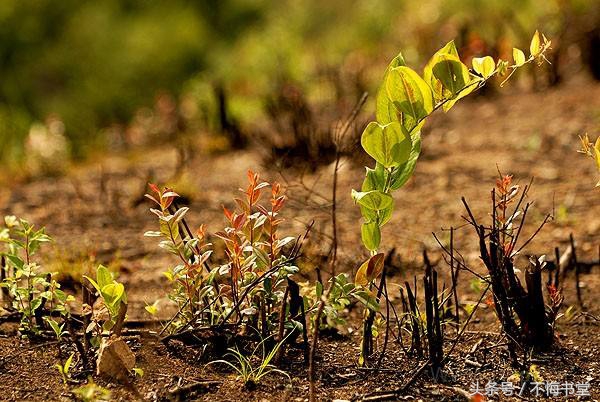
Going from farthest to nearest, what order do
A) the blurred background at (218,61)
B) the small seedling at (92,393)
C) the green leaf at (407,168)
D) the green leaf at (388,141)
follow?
the blurred background at (218,61) → the green leaf at (407,168) → the green leaf at (388,141) → the small seedling at (92,393)

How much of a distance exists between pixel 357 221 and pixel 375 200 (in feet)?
5.59

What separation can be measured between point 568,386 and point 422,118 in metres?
0.75

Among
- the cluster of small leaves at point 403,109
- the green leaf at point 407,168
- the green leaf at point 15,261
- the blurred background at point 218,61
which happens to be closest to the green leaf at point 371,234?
the cluster of small leaves at point 403,109

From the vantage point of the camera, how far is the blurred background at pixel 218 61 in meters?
6.00

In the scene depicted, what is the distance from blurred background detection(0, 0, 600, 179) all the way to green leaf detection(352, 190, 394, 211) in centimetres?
248

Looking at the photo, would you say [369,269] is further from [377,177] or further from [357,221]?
[357,221]

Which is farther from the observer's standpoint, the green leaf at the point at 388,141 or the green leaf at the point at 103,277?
the green leaf at the point at 103,277

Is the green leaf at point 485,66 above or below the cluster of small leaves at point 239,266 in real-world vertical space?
above

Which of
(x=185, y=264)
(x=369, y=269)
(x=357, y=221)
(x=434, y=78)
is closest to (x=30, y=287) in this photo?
(x=185, y=264)

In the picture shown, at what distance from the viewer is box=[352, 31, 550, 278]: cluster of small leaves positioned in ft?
6.93

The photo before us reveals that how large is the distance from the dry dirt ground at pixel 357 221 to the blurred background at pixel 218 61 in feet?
1.03

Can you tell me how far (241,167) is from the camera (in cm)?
510

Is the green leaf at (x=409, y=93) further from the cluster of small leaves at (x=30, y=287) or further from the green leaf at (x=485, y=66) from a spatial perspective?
the cluster of small leaves at (x=30, y=287)

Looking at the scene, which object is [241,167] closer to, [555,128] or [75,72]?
[555,128]
